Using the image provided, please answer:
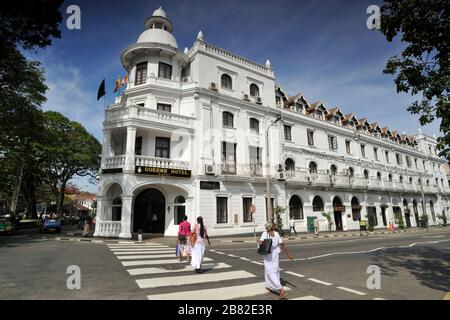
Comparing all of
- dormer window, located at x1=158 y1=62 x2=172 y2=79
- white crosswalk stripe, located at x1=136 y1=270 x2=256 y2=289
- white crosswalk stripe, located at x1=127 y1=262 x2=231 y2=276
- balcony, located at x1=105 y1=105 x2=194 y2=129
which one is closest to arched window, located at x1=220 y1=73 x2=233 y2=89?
dormer window, located at x1=158 y1=62 x2=172 y2=79

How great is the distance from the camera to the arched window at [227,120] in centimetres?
2316

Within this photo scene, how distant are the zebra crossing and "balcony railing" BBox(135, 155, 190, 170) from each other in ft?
32.6

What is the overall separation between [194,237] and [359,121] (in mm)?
37415

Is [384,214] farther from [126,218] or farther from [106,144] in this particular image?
[106,144]

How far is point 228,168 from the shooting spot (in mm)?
21750

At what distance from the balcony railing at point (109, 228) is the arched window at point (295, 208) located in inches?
616

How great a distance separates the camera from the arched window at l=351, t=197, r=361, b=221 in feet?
101

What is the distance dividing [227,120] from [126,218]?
461 inches

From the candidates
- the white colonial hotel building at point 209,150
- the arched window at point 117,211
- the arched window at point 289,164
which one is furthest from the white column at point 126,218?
the arched window at point 289,164

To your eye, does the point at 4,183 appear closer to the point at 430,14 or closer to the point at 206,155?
the point at 206,155

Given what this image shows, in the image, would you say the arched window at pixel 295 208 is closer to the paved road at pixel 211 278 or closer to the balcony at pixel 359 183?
the balcony at pixel 359 183

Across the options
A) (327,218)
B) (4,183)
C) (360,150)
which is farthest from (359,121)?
(4,183)

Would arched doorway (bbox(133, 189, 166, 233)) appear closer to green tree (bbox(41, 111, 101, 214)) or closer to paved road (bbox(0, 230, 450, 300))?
paved road (bbox(0, 230, 450, 300))

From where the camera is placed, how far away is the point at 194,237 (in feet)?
27.2
